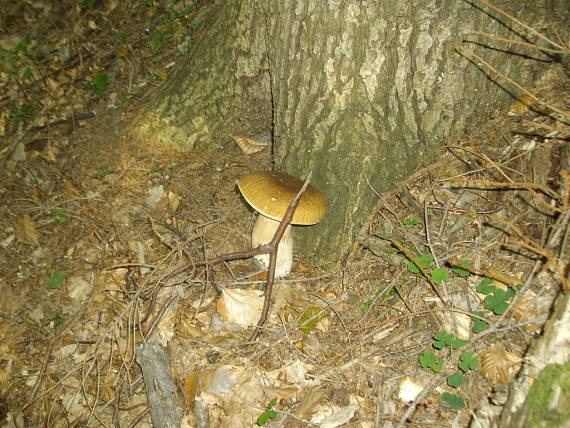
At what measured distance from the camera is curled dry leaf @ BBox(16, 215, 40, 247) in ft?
11.7

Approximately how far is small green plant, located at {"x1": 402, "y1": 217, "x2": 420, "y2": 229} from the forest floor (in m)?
0.02

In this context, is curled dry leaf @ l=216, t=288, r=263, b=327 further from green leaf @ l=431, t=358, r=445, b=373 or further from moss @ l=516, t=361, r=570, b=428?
moss @ l=516, t=361, r=570, b=428

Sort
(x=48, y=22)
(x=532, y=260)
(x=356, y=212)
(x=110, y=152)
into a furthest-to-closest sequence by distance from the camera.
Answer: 1. (x=48, y=22)
2. (x=110, y=152)
3. (x=356, y=212)
4. (x=532, y=260)

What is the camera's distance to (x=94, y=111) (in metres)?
4.71

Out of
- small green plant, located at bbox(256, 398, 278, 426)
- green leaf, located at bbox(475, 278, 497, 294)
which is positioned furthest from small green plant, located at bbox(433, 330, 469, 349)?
small green plant, located at bbox(256, 398, 278, 426)

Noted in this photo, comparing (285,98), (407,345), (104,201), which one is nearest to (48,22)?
(104,201)

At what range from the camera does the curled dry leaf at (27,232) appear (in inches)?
140

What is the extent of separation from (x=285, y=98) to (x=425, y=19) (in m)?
1.14

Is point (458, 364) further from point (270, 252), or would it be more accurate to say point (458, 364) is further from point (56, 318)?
point (56, 318)

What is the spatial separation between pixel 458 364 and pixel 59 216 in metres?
3.73

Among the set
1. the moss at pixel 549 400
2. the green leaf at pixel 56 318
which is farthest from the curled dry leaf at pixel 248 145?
the moss at pixel 549 400

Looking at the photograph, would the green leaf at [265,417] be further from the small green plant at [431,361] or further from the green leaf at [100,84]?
the green leaf at [100,84]

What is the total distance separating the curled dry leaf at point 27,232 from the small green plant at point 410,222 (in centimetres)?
339

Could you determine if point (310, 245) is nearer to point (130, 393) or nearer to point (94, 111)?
point (130, 393)
